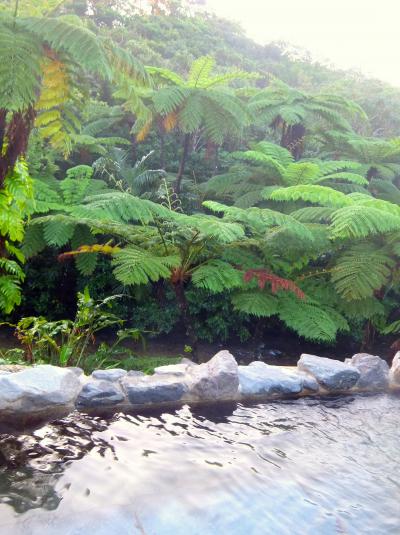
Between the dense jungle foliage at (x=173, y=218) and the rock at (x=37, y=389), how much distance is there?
724 mm

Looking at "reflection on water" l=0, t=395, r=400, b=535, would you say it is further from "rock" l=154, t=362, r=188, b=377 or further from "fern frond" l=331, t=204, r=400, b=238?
"fern frond" l=331, t=204, r=400, b=238

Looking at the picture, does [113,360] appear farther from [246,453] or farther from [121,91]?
[121,91]

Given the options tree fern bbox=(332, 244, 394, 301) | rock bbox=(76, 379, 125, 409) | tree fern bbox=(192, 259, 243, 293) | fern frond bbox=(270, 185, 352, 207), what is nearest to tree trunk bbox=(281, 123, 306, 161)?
fern frond bbox=(270, 185, 352, 207)

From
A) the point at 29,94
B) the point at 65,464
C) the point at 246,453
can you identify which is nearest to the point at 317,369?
the point at 246,453

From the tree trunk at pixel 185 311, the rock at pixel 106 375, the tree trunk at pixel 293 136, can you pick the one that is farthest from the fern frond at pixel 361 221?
the tree trunk at pixel 293 136

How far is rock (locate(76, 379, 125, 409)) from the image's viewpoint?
294 centimetres

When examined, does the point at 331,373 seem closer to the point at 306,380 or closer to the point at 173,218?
the point at 306,380

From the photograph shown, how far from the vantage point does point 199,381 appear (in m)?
3.26

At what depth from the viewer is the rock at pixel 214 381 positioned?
10.7ft

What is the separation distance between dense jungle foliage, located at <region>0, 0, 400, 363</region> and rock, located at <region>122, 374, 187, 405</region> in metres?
0.82

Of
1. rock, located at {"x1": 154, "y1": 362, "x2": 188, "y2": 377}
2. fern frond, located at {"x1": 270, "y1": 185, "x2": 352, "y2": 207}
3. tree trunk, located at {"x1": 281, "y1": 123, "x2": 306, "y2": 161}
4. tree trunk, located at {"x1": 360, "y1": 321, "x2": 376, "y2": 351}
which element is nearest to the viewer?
rock, located at {"x1": 154, "y1": 362, "x2": 188, "y2": 377}

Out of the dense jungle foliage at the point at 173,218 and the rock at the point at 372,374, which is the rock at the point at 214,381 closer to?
the dense jungle foliage at the point at 173,218

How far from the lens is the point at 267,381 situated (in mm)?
3516

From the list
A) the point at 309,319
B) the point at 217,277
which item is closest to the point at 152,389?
the point at 217,277
